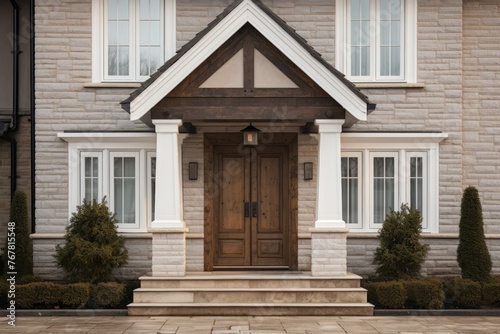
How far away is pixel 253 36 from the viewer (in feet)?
46.8

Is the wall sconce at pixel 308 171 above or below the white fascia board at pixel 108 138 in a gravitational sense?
below

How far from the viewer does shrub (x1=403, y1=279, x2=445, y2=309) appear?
46.9 feet

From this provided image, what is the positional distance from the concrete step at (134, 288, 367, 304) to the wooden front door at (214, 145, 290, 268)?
2.69m

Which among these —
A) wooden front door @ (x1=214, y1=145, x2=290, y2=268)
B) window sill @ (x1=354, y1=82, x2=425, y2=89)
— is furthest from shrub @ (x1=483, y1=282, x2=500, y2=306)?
window sill @ (x1=354, y1=82, x2=425, y2=89)

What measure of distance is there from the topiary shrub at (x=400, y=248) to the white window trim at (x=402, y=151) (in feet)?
3.28

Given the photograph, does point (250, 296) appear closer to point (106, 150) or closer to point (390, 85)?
point (106, 150)

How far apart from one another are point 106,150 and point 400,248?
242 inches

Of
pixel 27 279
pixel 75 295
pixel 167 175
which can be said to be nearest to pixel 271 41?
pixel 167 175

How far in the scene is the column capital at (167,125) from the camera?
47.1 feet

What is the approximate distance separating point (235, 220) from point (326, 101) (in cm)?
370

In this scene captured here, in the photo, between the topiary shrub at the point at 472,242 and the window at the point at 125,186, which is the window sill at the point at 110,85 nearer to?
the window at the point at 125,186

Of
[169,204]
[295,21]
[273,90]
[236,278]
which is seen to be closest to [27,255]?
[169,204]

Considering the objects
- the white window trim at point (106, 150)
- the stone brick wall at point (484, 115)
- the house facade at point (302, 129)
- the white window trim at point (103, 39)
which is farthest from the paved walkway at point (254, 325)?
the white window trim at point (103, 39)

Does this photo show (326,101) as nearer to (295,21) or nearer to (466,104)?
(295,21)
